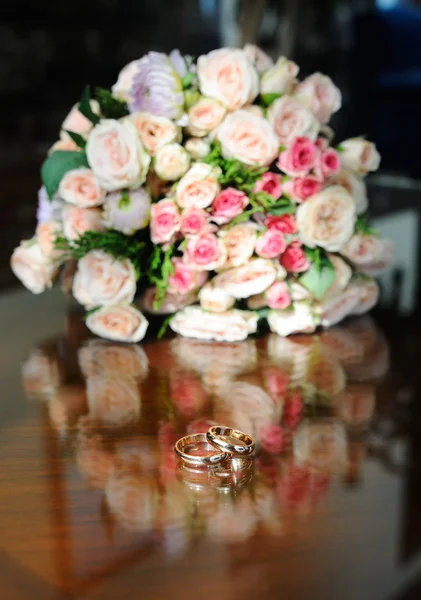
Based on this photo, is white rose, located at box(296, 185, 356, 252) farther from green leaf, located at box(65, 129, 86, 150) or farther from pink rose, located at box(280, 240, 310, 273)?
green leaf, located at box(65, 129, 86, 150)

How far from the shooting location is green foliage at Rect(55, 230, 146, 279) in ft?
3.29

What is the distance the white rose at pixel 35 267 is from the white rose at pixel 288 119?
366 millimetres

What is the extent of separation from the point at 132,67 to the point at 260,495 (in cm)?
73

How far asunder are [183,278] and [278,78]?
0.31 meters

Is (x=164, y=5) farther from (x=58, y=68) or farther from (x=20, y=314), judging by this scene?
(x=20, y=314)

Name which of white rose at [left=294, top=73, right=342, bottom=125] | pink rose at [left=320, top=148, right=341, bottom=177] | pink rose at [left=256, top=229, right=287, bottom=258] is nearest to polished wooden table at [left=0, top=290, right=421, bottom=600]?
pink rose at [left=256, top=229, right=287, bottom=258]

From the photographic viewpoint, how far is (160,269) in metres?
1.03

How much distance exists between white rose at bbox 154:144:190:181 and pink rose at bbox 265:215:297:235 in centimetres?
13

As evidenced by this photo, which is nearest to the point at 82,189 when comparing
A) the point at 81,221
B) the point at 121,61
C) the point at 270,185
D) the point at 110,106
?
the point at 81,221

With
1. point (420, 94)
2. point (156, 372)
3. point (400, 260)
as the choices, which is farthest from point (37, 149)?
point (156, 372)

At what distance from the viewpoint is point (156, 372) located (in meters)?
0.92

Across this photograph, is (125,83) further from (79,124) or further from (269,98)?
(269,98)

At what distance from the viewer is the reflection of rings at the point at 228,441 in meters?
0.68

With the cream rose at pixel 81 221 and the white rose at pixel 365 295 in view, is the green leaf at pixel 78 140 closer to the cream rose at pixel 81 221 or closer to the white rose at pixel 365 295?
the cream rose at pixel 81 221
